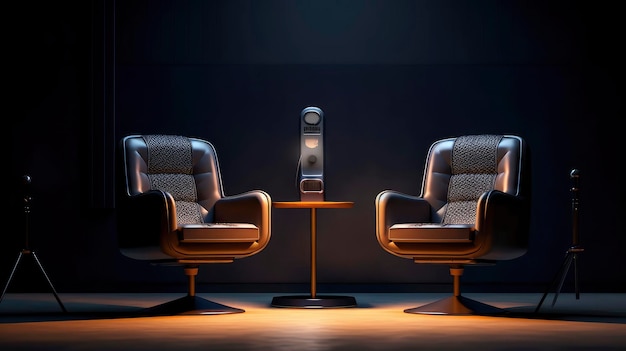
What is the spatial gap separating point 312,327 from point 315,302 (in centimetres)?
115

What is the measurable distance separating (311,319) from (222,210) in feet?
3.47

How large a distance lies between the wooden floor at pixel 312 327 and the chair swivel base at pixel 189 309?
8cm

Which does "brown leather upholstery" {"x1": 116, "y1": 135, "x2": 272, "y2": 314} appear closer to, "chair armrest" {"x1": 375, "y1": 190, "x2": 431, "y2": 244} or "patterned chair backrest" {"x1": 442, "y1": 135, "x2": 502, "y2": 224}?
"chair armrest" {"x1": 375, "y1": 190, "x2": 431, "y2": 244}

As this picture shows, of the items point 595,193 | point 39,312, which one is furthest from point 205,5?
point 595,193

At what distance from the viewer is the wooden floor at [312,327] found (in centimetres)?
413

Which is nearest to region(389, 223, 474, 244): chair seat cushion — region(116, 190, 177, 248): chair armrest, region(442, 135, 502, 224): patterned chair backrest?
region(442, 135, 502, 224): patterned chair backrest

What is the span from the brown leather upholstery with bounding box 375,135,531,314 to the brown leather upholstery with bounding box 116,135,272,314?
2.49 ft

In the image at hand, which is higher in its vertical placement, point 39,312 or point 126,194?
point 126,194

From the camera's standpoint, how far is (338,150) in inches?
286

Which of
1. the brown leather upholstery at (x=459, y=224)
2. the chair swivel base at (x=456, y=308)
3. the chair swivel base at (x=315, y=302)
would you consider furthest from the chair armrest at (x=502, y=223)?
the chair swivel base at (x=315, y=302)

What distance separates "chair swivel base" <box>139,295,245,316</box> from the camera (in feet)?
18.4

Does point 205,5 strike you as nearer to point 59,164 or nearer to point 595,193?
point 59,164

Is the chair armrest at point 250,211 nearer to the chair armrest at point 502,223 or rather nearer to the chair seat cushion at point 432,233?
the chair seat cushion at point 432,233

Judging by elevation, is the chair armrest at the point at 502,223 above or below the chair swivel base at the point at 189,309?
above
